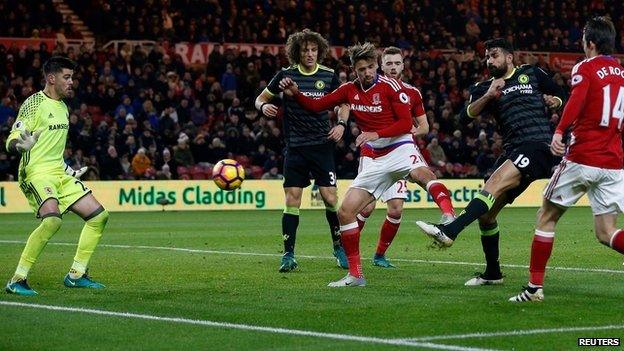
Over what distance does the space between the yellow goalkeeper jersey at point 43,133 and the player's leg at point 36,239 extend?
0.21m

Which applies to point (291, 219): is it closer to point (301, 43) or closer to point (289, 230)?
point (289, 230)

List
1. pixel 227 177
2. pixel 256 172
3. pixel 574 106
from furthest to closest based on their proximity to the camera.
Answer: pixel 256 172
pixel 227 177
pixel 574 106

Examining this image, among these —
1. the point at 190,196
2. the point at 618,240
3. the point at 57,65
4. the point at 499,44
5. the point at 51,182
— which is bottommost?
the point at 190,196

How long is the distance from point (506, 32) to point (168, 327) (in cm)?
3224

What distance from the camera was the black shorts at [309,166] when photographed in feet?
43.7

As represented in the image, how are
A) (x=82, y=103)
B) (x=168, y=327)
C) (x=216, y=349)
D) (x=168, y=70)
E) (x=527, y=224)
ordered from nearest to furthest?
(x=216, y=349), (x=168, y=327), (x=527, y=224), (x=82, y=103), (x=168, y=70)

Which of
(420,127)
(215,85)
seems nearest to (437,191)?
(420,127)

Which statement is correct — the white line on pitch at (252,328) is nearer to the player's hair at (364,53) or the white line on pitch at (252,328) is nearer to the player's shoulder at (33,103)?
the player's shoulder at (33,103)

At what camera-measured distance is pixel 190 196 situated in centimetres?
2838

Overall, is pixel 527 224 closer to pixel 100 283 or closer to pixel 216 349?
pixel 100 283

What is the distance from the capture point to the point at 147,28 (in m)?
32.8

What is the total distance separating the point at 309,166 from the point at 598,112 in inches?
192

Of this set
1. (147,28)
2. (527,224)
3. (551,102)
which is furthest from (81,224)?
(551,102)

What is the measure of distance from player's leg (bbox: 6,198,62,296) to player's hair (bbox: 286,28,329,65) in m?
3.75
